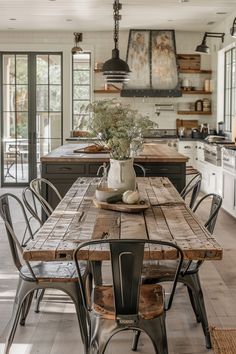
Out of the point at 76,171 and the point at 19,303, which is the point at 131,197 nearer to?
the point at 19,303

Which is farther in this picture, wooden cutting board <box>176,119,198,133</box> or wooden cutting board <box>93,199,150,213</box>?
wooden cutting board <box>176,119,198,133</box>

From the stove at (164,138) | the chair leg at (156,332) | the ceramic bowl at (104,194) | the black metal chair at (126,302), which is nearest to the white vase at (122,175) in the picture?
the ceramic bowl at (104,194)

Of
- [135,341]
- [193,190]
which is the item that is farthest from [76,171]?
[135,341]

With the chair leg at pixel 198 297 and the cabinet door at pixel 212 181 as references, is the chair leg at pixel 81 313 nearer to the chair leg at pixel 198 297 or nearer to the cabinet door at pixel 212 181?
the chair leg at pixel 198 297

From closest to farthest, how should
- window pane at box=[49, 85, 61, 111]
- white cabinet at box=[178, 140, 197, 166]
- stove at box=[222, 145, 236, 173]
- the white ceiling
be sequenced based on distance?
stove at box=[222, 145, 236, 173]
the white ceiling
white cabinet at box=[178, 140, 197, 166]
window pane at box=[49, 85, 61, 111]

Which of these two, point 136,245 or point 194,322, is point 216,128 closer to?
point 194,322

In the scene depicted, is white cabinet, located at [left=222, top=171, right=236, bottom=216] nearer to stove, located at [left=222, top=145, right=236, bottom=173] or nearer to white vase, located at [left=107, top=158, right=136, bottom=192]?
stove, located at [left=222, top=145, right=236, bottom=173]

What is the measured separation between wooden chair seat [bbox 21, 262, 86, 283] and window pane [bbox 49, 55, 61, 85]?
25.3 ft

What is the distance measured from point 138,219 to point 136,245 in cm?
81

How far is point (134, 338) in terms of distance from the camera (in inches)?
129

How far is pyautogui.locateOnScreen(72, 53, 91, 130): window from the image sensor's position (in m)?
10.8

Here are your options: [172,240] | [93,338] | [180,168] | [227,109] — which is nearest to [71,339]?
[93,338]

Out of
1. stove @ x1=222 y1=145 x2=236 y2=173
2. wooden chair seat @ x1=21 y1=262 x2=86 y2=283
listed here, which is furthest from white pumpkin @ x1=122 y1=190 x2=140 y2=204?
stove @ x1=222 y1=145 x2=236 y2=173

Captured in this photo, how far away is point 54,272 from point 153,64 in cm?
801
